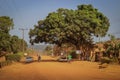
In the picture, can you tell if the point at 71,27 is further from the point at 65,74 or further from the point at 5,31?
the point at 65,74

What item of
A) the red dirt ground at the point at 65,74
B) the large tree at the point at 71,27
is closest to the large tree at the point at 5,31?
the large tree at the point at 71,27

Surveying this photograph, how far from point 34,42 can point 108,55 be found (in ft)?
63.0

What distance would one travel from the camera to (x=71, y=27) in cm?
5750

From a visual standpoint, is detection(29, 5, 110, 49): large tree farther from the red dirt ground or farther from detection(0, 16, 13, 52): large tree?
the red dirt ground

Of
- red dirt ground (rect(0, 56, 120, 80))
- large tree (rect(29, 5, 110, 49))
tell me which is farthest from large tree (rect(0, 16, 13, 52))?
red dirt ground (rect(0, 56, 120, 80))

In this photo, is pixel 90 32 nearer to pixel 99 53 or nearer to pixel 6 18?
pixel 99 53

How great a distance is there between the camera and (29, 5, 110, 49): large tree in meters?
58.1

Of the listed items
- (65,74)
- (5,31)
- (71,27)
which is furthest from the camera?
(5,31)

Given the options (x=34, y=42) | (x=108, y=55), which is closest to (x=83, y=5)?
(x=34, y=42)

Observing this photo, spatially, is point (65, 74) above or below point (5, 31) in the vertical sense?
below

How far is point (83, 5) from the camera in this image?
2496 inches

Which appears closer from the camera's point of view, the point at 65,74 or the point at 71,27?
the point at 65,74

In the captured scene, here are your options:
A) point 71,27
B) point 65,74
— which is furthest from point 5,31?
point 65,74

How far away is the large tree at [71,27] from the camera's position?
58062mm
